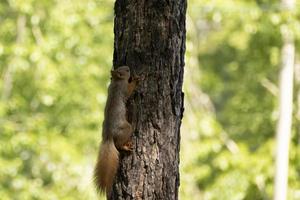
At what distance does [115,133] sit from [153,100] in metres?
0.27

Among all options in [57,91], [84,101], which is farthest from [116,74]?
[84,101]

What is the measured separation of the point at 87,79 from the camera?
421 inches

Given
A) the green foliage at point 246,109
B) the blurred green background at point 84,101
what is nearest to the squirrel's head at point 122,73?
the blurred green background at point 84,101

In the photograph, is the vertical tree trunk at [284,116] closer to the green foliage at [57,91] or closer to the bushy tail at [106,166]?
the green foliage at [57,91]

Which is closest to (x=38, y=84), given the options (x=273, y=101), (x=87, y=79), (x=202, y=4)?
(x=87, y=79)

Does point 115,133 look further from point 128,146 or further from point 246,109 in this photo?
point 246,109

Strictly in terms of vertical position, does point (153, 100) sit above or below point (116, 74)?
below

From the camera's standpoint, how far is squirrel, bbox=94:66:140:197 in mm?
3705

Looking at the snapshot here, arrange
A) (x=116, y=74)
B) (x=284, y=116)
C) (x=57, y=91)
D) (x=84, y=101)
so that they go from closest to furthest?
(x=116, y=74) < (x=284, y=116) < (x=57, y=91) < (x=84, y=101)

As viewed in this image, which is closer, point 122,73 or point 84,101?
point 122,73

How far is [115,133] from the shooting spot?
3.74 metres

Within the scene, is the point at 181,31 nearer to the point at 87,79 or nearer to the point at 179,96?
the point at 179,96

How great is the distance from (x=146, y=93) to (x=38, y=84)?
723 centimetres

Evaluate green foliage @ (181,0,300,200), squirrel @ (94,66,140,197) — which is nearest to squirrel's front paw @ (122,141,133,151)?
squirrel @ (94,66,140,197)
